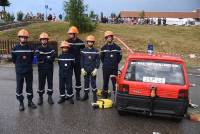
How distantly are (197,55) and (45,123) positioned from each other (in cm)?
2384

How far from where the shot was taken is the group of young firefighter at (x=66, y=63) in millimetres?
11125

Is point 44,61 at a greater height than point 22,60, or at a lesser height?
lesser

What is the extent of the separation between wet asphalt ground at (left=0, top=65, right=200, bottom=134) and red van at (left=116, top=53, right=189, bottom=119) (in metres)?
0.32

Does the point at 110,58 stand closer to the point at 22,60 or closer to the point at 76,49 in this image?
the point at 76,49

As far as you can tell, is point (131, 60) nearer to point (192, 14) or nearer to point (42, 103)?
point (42, 103)

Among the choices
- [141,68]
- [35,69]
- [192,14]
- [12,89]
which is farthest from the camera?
[192,14]

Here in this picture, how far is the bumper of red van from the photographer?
9.91 metres

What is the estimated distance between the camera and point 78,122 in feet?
32.6

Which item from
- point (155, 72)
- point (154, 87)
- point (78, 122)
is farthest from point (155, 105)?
point (78, 122)

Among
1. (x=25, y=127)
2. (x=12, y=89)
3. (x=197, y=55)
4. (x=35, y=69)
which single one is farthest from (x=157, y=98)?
(x=197, y=55)

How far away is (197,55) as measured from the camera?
32031 millimetres

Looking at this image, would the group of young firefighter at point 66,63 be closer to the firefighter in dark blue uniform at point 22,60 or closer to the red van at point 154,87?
the firefighter in dark blue uniform at point 22,60

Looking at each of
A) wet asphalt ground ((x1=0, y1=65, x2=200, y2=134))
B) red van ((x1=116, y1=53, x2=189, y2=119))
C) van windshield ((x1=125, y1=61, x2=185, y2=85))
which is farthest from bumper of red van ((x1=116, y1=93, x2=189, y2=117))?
van windshield ((x1=125, y1=61, x2=185, y2=85))

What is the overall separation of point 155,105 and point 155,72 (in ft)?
2.65
